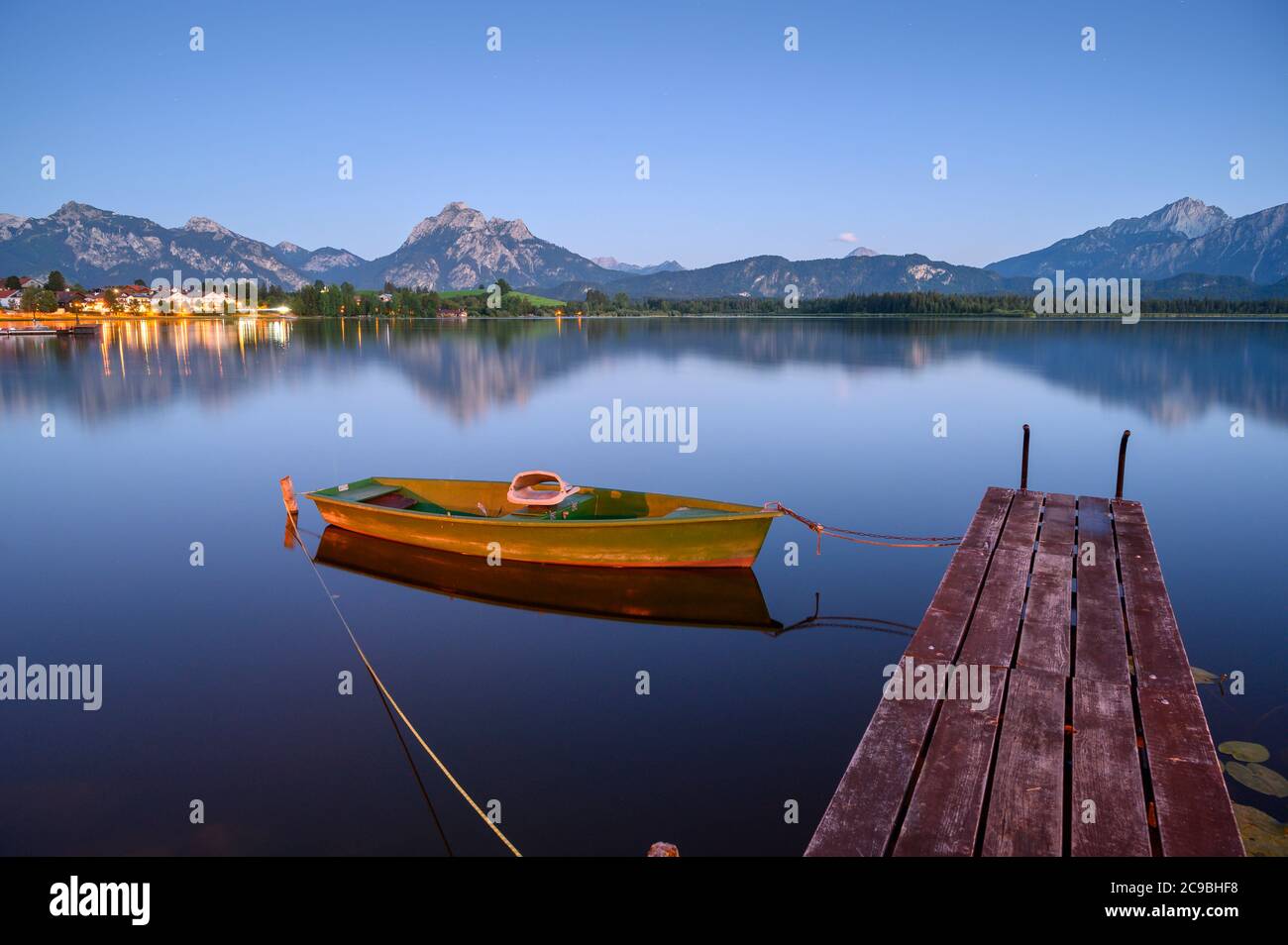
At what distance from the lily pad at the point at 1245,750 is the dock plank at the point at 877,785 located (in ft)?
16.8

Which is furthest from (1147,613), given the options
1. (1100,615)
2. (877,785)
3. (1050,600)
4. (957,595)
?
(877,785)

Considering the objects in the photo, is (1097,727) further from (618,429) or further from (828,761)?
(618,429)

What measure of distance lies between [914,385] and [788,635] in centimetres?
5319

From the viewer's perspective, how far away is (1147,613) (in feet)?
36.2

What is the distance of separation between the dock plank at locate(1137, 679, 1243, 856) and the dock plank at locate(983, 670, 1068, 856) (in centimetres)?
78

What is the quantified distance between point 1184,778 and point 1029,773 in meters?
1.31

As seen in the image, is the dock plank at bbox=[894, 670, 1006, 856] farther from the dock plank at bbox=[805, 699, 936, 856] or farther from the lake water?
the lake water

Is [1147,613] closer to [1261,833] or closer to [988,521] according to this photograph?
[1261,833]

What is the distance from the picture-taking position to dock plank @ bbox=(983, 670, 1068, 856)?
6.07 m

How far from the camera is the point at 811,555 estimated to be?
19.6 m

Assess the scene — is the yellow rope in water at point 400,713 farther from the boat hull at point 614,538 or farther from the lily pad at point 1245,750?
the lily pad at point 1245,750

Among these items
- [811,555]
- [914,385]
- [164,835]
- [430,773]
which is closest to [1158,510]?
[811,555]

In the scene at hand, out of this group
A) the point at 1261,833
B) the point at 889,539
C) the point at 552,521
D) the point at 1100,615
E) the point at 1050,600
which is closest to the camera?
the point at 1261,833

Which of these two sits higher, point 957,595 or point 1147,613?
point 957,595
